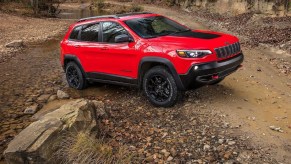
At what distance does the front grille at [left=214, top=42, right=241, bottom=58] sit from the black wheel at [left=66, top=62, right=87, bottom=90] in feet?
13.2

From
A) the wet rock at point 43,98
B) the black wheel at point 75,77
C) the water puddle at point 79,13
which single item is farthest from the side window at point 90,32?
the water puddle at point 79,13

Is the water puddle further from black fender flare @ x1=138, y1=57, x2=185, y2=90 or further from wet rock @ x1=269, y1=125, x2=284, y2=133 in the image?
wet rock @ x1=269, y1=125, x2=284, y2=133

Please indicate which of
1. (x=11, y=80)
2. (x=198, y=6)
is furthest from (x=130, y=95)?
(x=198, y=6)

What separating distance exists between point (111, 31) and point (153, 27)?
1.01m

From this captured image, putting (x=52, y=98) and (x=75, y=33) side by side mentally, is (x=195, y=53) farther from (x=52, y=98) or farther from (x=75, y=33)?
(x=52, y=98)

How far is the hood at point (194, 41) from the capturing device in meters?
6.37

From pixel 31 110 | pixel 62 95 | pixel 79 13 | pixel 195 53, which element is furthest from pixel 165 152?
pixel 79 13

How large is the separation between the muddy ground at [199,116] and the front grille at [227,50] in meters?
1.10

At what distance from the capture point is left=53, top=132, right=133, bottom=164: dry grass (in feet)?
16.0

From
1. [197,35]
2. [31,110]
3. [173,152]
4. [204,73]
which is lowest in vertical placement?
[31,110]

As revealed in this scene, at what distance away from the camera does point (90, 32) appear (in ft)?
27.4

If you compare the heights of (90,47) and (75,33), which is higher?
(75,33)

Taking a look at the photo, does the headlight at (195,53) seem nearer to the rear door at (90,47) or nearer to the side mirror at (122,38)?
the side mirror at (122,38)

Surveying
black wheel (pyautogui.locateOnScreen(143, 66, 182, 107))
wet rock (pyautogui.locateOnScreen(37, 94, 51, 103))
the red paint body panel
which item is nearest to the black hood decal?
the red paint body panel
